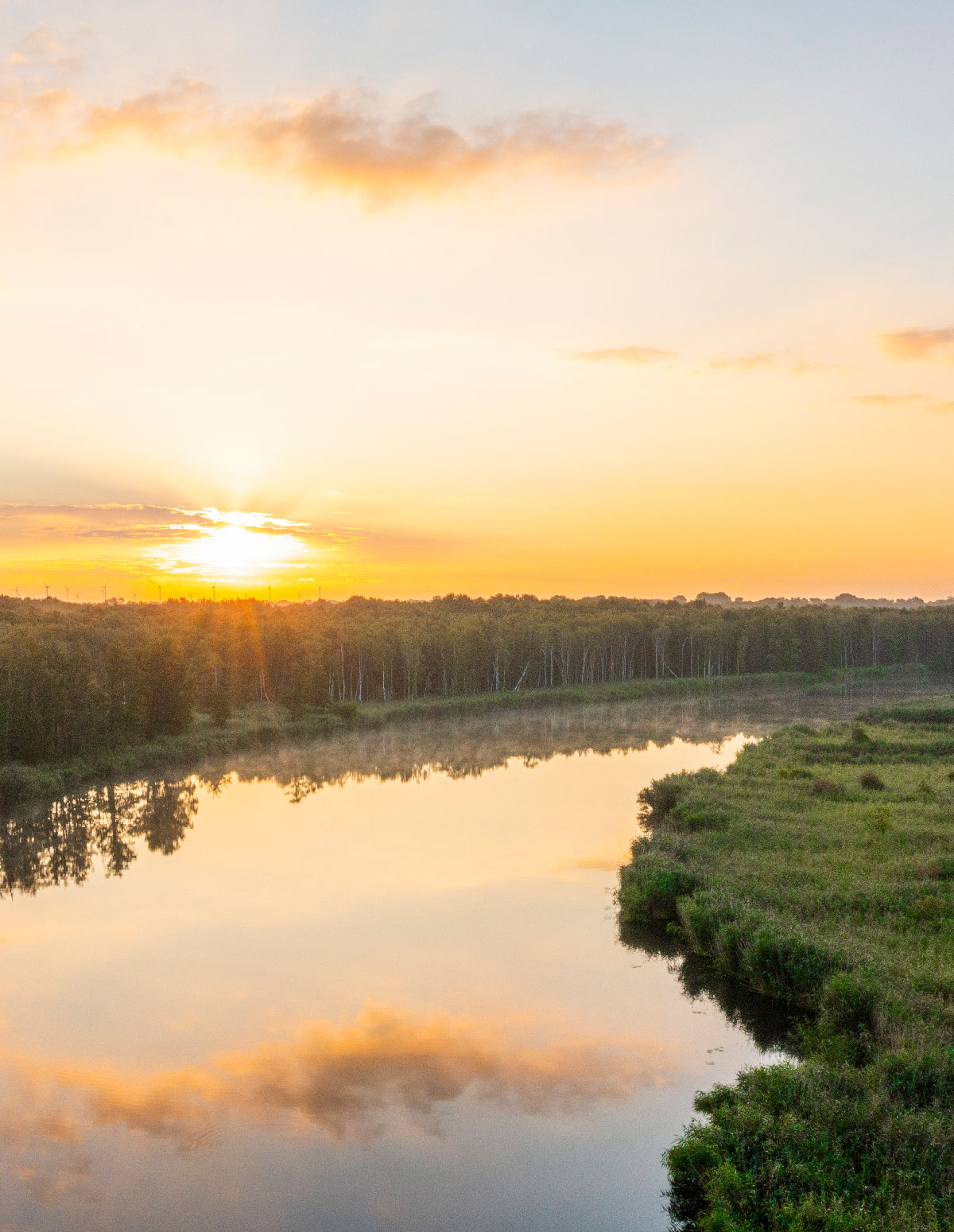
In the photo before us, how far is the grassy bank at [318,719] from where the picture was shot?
40.9 m

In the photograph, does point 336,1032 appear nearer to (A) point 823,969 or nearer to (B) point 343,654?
(A) point 823,969

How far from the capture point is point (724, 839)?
86.3ft

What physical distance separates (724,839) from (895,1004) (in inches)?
462

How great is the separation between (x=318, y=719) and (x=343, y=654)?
15.5 metres

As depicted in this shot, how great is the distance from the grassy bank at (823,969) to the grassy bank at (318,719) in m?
26.0

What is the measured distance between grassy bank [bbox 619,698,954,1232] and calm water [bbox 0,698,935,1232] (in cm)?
134

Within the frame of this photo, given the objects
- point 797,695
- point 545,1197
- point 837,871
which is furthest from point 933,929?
point 797,695

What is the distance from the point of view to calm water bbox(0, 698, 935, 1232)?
12812mm

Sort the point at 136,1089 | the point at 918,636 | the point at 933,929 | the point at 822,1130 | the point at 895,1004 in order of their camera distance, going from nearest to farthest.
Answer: the point at 822,1130 → the point at 895,1004 → the point at 136,1089 → the point at 933,929 → the point at 918,636

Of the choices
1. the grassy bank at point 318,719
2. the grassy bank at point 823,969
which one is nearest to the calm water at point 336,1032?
the grassy bank at point 823,969

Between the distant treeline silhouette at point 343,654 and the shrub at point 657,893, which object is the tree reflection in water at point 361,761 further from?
the shrub at point 657,893

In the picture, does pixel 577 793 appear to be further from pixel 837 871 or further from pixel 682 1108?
pixel 682 1108

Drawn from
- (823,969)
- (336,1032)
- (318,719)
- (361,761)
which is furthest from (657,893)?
(318,719)

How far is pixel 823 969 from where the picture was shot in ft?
56.2
